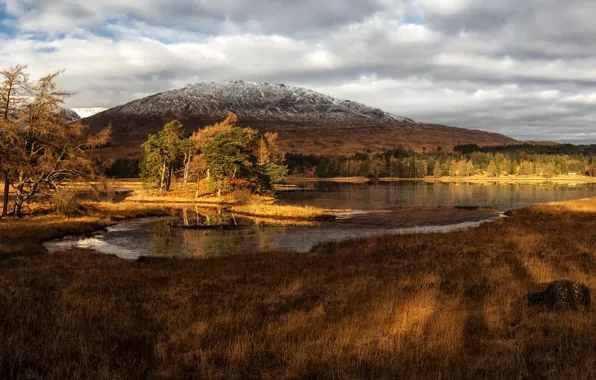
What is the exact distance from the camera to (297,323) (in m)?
9.34

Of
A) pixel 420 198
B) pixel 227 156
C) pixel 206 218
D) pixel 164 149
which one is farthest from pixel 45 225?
pixel 420 198

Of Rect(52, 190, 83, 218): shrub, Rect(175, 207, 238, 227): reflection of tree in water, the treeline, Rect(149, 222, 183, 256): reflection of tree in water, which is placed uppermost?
the treeline

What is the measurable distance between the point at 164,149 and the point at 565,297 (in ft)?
244

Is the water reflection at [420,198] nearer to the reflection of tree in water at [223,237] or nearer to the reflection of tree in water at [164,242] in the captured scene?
the reflection of tree in water at [223,237]

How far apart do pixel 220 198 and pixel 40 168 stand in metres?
37.5

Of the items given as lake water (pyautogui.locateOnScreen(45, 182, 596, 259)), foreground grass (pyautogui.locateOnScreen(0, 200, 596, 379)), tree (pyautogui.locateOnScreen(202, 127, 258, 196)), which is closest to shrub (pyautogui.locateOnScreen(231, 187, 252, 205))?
tree (pyautogui.locateOnScreen(202, 127, 258, 196))

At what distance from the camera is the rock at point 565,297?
1031 centimetres

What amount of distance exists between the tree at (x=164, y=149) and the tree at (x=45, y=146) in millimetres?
37426

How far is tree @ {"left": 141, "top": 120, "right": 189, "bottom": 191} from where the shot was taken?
76.9 metres

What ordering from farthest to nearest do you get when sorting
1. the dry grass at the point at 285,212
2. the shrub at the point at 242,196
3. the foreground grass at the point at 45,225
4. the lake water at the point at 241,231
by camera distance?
the shrub at the point at 242,196 → the dry grass at the point at 285,212 → the lake water at the point at 241,231 → the foreground grass at the point at 45,225

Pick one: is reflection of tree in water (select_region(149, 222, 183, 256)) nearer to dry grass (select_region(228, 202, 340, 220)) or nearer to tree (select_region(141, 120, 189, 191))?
dry grass (select_region(228, 202, 340, 220))

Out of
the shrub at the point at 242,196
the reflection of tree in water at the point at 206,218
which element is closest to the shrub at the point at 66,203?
the reflection of tree in water at the point at 206,218

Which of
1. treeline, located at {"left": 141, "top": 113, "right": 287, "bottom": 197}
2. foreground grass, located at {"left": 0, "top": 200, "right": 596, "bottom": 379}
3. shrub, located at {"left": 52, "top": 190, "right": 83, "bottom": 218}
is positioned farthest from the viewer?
treeline, located at {"left": 141, "top": 113, "right": 287, "bottom": 197}

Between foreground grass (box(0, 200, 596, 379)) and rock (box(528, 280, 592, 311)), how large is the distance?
1.78 feet
